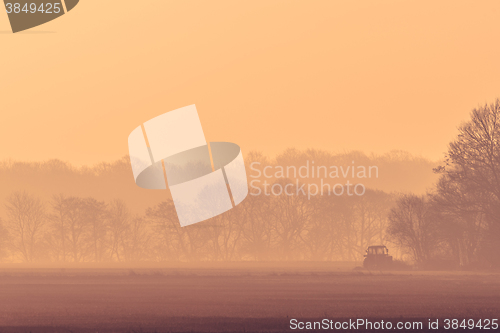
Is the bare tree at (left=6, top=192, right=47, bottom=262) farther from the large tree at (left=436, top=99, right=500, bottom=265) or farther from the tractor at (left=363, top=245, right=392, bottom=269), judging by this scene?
the large tree at (left=436, top=99, right=500, bottom=265)

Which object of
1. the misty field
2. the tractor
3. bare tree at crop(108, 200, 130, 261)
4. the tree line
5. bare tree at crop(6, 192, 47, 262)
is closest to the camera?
the misty field

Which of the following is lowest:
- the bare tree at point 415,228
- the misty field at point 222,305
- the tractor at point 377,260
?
the misty field at point 222,305

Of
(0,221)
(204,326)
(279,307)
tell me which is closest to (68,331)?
(204,326)

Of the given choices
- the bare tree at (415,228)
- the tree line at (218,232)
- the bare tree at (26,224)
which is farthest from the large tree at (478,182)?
the bare tree at (26,224)

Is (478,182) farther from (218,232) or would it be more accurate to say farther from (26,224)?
(26,224)

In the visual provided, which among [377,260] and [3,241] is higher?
[3,241]

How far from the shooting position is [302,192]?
107000 mm

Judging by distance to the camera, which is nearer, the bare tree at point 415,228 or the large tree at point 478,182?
the large tree at point 478,182

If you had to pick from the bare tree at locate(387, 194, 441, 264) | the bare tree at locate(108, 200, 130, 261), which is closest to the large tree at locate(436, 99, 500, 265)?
the bare tree at locate(387, 194, 441, 264)

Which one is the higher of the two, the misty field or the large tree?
the large tree

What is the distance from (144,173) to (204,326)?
7909 cm

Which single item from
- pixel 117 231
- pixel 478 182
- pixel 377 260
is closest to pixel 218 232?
pixel 117 231

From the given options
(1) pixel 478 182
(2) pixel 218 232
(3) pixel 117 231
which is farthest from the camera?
(3) pixel 117 231

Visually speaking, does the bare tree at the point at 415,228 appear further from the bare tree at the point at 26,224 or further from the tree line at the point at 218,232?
the bare tree at the point at 26,224
